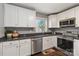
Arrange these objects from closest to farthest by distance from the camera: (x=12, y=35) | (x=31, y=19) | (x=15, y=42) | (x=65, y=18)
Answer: (x=15, y=42)
(x=12, y=35)
(x=31, y=19)
(x=65, y=18)

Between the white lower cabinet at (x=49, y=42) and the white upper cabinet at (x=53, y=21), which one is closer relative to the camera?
the white lower cabinet at (x=49, y=42)

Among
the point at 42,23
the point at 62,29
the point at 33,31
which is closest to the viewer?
the point at 33,31

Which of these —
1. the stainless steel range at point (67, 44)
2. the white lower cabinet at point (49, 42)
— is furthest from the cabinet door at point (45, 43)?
the stainless steel range at point (67, 44)

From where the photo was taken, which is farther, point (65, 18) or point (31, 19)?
point (65, 18)

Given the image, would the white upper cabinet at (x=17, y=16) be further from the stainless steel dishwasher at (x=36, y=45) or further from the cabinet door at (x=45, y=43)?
the cabinet door at (x=45, y=43)

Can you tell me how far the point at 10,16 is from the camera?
2.37 m

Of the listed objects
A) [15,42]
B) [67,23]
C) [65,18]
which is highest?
[65,18]

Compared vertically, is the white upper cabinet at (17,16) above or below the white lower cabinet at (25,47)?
above

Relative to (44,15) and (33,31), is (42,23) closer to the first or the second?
(44,15)

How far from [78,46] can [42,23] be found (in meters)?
2.27

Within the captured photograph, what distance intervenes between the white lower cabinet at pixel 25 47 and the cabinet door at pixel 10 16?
60cm

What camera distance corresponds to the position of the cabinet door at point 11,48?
6.27 ft

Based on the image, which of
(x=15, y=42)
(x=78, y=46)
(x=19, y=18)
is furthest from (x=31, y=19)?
(x=78, y=46)

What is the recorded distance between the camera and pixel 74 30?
3.20 m
